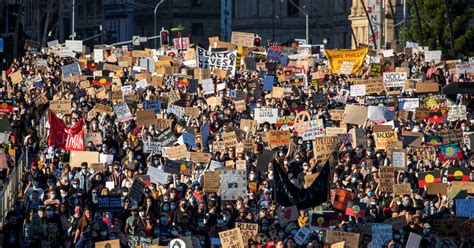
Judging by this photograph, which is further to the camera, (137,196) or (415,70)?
(415,70)

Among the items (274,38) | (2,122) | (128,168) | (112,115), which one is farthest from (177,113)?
(274,38)

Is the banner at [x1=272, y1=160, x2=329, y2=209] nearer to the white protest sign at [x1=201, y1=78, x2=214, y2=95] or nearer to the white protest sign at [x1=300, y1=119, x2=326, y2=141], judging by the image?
the white protest sign at [x1=300, y1=119, x2=326, y2=141]

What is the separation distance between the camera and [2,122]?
3562 centimetres

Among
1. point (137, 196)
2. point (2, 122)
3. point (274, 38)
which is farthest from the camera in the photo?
point (274, 38)

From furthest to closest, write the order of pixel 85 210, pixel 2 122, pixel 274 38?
pixel 274 38 → pixel 2 122 → pixel 85 210

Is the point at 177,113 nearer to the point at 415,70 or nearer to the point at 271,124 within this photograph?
the point at 271,124

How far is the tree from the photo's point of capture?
245 feet

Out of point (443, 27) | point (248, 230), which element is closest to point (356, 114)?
point (248, 230)

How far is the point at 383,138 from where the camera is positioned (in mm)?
34594

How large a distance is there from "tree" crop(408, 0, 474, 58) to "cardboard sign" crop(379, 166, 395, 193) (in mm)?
43835

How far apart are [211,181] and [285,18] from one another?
11999cm

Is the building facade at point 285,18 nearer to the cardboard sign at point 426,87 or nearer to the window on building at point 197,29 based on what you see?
the window on building at point 197,29

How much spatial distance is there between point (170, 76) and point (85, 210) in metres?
18.8

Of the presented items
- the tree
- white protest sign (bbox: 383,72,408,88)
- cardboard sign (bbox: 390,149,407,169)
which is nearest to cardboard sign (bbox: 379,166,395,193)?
cardboard sign (bbox: 390,149,407,169)
